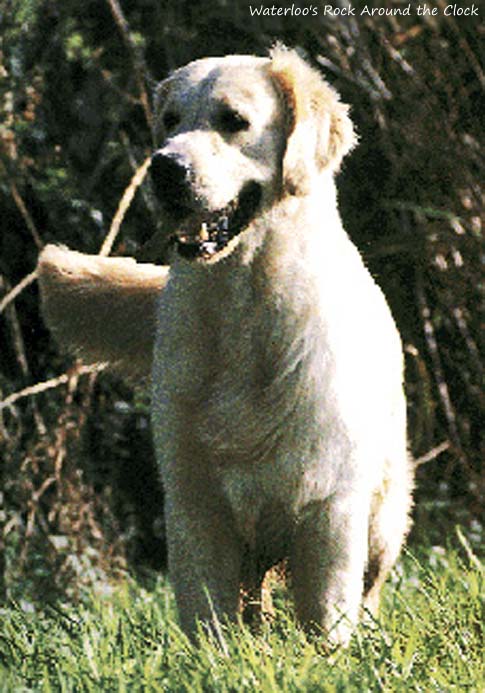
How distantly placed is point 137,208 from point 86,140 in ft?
1.45

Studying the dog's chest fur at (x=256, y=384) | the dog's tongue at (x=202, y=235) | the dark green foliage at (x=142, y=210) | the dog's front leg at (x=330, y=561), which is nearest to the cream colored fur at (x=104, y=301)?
the dog's chest fur at (x=256, y=384)

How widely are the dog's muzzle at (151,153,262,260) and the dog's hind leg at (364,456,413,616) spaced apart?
37.9 inches

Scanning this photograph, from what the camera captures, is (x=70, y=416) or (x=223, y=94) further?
(x=70, y=416)

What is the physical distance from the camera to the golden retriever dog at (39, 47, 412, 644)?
387 centimetres

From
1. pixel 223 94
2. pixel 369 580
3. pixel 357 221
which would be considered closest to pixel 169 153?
pixel 223 94

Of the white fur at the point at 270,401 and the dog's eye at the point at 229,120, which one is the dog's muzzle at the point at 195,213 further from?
the dog's eye at the point at 229,120

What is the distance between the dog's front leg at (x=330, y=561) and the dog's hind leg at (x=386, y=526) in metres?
0.42

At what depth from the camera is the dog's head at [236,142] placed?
12.3 feet

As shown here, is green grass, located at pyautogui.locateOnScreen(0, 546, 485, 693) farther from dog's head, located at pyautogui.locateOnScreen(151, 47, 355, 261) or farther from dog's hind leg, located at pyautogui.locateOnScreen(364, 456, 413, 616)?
dog's head, located at pyautogui.locateOnScreen(151, 47, 355, 261)

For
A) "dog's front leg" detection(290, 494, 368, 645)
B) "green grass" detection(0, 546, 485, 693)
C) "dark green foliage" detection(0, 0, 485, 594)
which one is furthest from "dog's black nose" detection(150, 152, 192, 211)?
"dark green foliage" detection(0, 0, 485, 594)

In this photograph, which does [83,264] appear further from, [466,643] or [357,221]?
[357,221]

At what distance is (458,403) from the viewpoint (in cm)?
671

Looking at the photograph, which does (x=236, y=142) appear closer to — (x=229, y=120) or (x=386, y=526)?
(x=229, y=120)

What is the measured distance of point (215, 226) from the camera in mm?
3842
